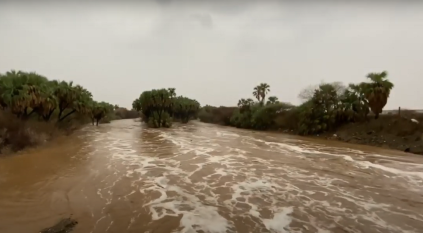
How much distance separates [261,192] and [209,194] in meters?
1.86

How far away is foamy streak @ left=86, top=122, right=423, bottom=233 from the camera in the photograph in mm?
6992

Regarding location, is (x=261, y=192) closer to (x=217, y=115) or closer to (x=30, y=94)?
(x=30, y=94)

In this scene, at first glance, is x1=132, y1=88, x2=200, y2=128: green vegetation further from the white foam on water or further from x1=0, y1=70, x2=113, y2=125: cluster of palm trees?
the white foam on water

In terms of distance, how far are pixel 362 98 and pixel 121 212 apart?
→ 2965cm

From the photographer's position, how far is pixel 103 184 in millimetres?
10227

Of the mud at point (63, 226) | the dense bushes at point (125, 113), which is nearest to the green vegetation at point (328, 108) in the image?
the mud at point (63, 226)

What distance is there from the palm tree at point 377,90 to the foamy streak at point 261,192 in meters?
14.1

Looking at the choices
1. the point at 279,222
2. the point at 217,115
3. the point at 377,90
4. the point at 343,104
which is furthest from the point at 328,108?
the point at 217,115

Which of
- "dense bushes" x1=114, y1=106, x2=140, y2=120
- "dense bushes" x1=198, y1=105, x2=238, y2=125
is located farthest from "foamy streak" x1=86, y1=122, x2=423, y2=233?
"dense bushes" x1=114, y1=106, x2=140, y2=120

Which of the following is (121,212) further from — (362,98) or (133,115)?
(133,115)

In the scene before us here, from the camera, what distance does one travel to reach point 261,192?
375 inches

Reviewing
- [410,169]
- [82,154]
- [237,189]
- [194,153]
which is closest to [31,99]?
[82,154]

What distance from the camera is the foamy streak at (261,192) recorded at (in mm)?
6992

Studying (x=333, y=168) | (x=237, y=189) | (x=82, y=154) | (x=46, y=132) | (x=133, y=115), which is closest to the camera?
(x=237, y=189)
